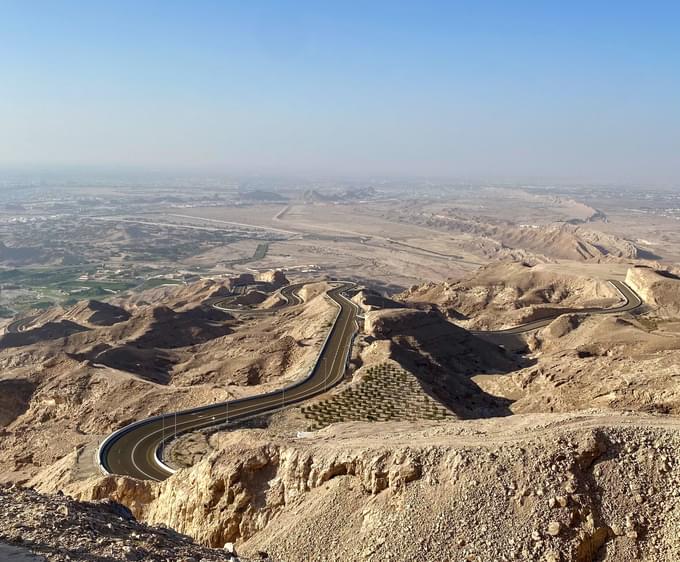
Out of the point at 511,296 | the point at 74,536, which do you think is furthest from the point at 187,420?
the point at 511,296

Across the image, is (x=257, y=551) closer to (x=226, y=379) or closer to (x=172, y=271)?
(x=226, y=379)

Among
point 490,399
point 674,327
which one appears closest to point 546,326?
point 674,327

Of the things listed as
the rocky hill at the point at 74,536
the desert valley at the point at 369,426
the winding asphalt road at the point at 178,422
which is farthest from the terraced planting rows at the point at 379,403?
the rocky hill at the point at 74,536

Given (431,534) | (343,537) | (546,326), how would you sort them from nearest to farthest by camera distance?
1. (431,534)
2. (343,537)
3. (546,326)

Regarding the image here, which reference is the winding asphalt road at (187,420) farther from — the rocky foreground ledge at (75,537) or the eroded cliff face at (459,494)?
the rocky foreground ledge at (75,537)

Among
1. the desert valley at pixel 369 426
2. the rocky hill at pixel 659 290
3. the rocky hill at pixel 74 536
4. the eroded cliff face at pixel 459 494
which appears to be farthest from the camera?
the rocky hill at pixel 659 290

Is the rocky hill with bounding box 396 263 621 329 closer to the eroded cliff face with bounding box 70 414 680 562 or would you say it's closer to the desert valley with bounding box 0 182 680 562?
the desert valley with bounding box 0 182 680 562

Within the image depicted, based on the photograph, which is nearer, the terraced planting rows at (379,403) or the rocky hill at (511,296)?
the terraced planting rows at (379,403)

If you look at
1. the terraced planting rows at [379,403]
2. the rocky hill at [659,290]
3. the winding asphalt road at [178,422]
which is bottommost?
the winding asphalt road at [178,422]
